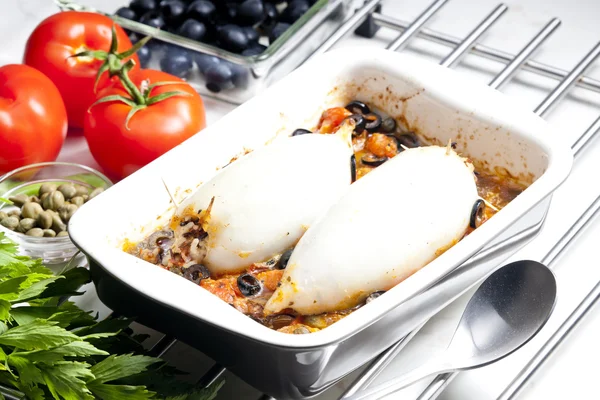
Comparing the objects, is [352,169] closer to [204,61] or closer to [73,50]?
[204,61]

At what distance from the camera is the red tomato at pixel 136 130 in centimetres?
132

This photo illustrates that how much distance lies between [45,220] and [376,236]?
501mm

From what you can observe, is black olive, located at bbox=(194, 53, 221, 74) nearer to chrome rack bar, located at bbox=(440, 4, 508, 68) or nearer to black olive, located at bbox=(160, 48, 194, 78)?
black olive, located at bbox=(160, 48, 194, 78)

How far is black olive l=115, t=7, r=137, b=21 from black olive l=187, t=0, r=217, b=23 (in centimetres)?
11

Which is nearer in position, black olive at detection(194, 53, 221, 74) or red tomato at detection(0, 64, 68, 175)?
red tomato at detection(0, 64, 68, 175)

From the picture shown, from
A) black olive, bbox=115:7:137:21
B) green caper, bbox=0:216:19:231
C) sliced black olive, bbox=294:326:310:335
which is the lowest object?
green caper, bbox=0:216:19:231

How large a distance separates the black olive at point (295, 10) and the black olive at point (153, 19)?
231 millimetres

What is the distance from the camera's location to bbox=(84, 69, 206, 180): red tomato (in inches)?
52.0

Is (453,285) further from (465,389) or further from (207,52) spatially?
(207,52)

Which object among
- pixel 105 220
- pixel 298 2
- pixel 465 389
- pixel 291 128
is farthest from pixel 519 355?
pixel 298 2

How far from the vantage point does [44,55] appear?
1.48 metres

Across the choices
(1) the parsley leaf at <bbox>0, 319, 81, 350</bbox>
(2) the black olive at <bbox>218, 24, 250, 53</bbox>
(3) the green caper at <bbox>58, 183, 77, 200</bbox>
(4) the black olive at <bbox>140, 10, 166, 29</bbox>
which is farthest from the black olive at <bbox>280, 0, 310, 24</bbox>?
(1) the parsley leaf at <bbox>0, 319, 81, 350</bbox>

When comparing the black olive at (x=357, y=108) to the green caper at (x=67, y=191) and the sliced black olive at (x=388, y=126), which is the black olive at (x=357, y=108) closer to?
the sliced black olive at (x=388, y=126)

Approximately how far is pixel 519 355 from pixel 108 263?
0.53 meters
